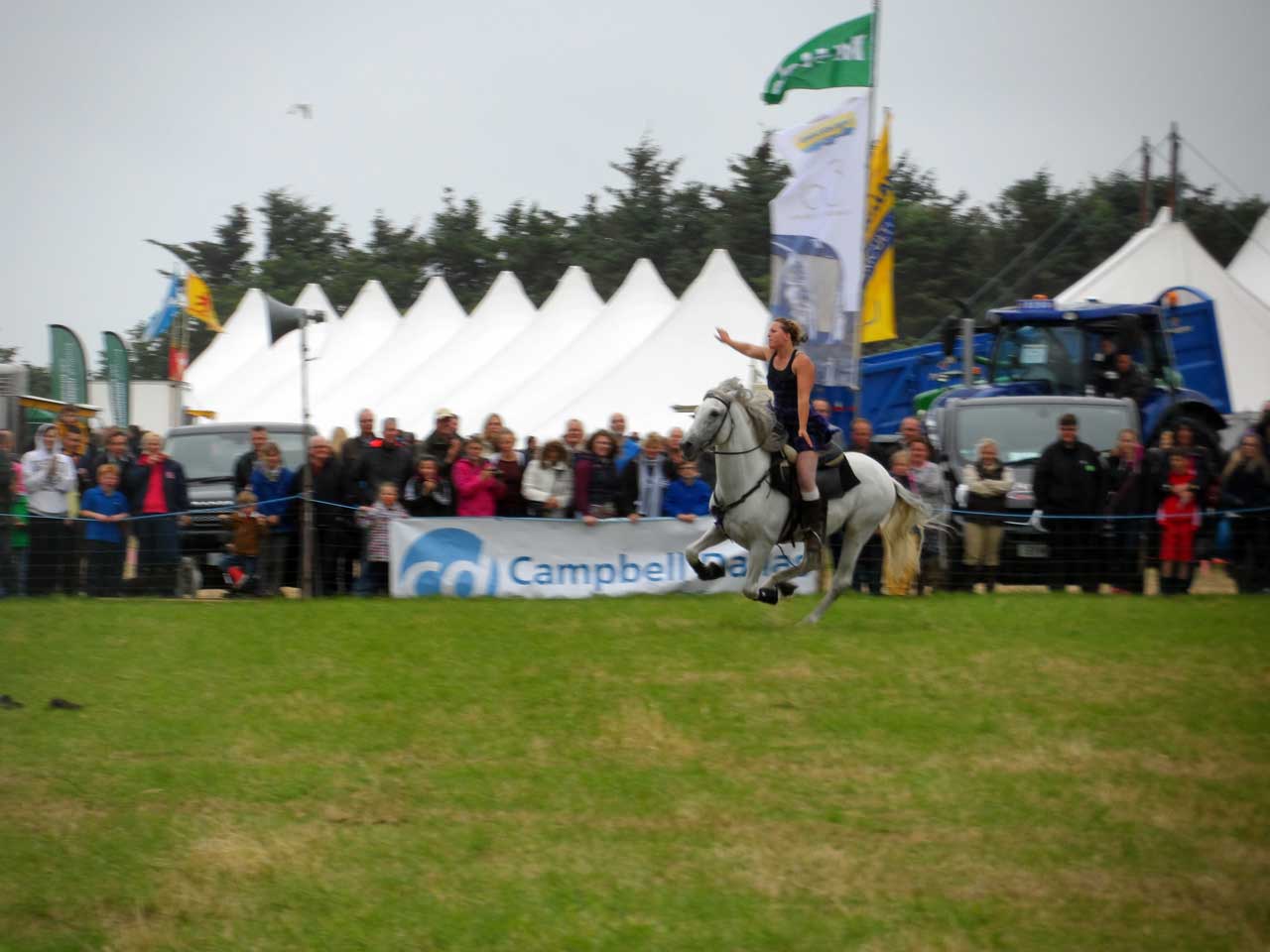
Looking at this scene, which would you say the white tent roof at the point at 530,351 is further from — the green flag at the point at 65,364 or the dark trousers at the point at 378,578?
the dark trousers at the point at 378,578

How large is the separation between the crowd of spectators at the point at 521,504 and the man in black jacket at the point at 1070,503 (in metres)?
0.02

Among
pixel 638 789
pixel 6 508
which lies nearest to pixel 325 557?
pixel 6 508

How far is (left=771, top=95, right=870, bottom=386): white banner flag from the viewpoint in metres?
17.6

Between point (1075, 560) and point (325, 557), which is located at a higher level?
point (1075, 560)

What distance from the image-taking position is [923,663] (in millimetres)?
10562

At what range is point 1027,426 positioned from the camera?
18.3 metres

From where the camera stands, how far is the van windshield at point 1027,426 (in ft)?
59.5

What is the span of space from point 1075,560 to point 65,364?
60.8ft

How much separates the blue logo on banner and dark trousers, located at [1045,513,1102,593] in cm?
606

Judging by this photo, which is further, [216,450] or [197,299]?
[197,299]

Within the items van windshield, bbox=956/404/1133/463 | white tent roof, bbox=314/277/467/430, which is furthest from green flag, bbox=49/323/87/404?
van windshield, bbox=956/404/1133/463

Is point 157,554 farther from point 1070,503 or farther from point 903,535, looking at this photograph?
point 1070,503

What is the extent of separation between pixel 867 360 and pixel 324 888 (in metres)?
21.8

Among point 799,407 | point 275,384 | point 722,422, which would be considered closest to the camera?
point 722,422
